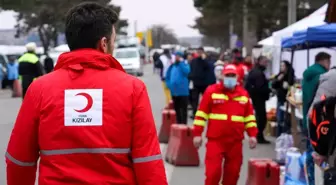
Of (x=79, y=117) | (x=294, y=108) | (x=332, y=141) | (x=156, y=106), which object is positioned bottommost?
(x=156, y=106)

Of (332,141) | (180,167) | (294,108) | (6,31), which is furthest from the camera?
(6,31)

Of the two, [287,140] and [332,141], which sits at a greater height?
[332,141]

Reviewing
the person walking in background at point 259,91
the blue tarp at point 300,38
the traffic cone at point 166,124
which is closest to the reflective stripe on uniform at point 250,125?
the blue tarp at point 300,38

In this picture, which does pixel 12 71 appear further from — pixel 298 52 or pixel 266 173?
pixel 266 173

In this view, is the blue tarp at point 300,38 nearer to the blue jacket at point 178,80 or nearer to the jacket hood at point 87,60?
the blue jacket at point 178,80

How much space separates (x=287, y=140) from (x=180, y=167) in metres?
1.83

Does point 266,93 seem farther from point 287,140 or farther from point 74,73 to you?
point 74,73

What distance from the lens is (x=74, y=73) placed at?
328 cm

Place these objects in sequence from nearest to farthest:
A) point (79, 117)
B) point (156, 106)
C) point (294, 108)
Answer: point (79, 117) → point (294, 108) → point (156, 106)

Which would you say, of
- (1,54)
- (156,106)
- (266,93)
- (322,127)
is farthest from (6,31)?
(322,127)

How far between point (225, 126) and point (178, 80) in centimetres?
819

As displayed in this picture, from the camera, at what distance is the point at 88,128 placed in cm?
320

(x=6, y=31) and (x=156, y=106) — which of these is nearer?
(x=156, y=106)

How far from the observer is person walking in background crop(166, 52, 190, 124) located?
1617 centimetres
